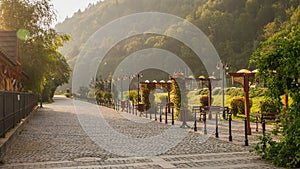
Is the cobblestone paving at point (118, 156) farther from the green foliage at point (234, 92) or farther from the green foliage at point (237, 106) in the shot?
the green foliage at point (234, 92)

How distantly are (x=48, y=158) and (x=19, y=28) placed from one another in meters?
20.5

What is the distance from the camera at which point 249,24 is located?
245ft

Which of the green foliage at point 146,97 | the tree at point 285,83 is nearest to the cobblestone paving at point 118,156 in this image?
the tree at point 285,83

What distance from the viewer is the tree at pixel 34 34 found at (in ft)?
87.2

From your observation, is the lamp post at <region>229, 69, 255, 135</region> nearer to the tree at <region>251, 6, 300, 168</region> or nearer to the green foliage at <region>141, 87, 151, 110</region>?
the tree at <region>251, 6, 300, 168</region>

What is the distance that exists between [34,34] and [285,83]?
2418 cm

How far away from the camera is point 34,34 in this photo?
2848 centimetres

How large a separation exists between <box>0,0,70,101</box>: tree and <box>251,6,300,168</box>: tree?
22056 millimetres

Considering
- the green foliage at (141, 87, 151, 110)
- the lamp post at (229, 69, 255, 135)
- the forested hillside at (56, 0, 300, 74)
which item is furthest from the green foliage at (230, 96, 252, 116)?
the forested hillside at (56, 0, 300, 74)

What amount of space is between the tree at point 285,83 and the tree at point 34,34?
72.4ft

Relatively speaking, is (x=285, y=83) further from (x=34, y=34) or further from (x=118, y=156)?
(x=34, y=34)

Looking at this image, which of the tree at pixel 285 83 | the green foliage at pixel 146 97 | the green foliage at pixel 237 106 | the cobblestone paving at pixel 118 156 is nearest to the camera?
the tree at pixel 285 83

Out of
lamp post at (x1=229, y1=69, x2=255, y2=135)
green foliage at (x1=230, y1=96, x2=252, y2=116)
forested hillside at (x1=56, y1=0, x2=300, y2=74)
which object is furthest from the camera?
forested hillside at (x1=56, y1=0, x2=300, y2=74)

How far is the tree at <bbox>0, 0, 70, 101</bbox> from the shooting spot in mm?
26578
